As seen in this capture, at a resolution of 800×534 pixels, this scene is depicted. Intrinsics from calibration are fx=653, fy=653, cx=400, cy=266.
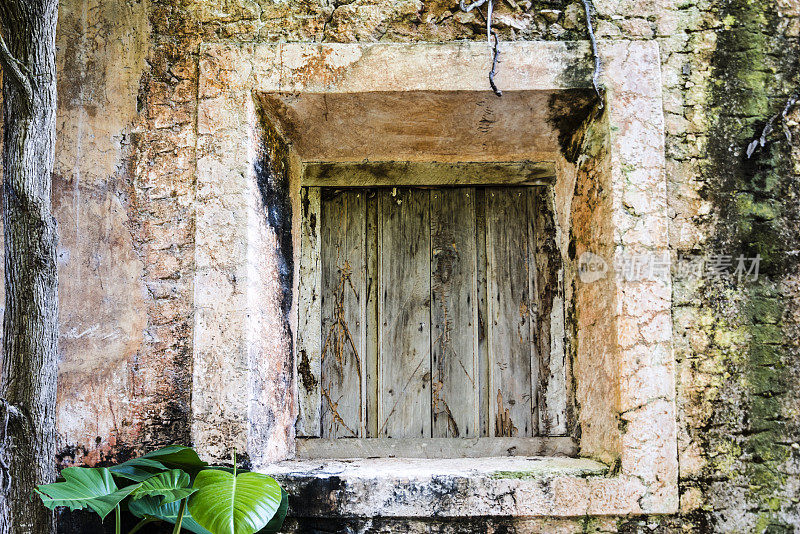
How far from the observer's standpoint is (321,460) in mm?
2455

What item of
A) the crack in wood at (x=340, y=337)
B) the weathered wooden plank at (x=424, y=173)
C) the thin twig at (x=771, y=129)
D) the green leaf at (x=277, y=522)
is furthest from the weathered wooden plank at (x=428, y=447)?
the thin twig at (x=771, y=129)

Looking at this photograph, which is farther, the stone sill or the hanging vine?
the hanging vine

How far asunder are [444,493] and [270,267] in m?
0.99

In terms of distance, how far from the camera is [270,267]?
237cm

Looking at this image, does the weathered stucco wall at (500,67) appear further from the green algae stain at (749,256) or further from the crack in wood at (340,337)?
the crack in wood at (340,337)

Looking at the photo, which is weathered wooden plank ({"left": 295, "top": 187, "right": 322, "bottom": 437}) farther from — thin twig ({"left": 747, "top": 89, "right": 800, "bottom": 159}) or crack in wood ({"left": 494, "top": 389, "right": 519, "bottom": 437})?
thin twig ({"left": 747, "top": 89, "right": 800, "bottom": 159})

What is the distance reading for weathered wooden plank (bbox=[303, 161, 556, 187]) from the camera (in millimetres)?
2650

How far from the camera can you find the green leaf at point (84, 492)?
5.27 ft

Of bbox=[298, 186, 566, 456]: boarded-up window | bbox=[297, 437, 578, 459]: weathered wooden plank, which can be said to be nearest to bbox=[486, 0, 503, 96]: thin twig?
bbox=[298, 186, 566, 456]: boarded-up window

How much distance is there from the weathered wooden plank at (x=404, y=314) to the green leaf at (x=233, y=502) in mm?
896

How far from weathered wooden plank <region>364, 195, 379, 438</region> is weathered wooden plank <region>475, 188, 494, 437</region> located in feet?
1.36

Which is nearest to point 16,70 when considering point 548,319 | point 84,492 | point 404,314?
point 84,492

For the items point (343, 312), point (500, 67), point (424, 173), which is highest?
point (500, 67)

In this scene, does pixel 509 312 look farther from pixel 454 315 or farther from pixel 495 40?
pixel 495 40
